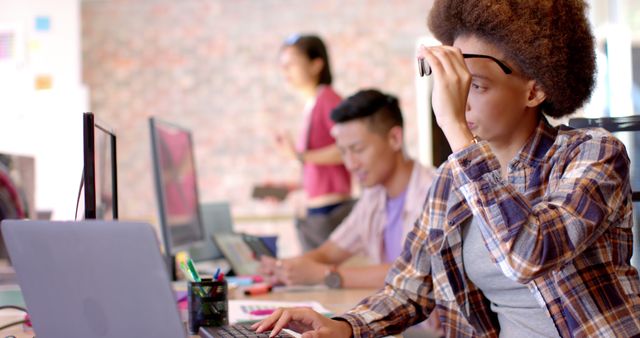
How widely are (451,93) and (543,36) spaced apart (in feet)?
0.73

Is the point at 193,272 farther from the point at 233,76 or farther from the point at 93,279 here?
the point at 233,76

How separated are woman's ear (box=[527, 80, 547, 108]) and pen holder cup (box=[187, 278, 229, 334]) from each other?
62 centimetres

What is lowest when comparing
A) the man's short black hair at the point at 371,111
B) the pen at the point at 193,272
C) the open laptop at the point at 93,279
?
the pen at the point at 193,272

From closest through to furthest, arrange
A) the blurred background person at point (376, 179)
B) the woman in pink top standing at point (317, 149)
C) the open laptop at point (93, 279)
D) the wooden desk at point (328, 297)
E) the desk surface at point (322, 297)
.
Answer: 1. the open laptop at point (93, 279)
2. the desk surface at point (322, 297)
3. the wooden desk at point (328, 297)
4. the blurred background person at point (376, 179)
5. the woman in pink top standing at point (317, 149)

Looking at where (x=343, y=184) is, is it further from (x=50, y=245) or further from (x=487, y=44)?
(x=50, y=245)

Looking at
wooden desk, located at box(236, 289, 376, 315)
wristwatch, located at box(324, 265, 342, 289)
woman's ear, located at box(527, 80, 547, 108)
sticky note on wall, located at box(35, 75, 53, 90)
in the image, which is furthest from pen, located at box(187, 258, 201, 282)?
sticky note on wall, located at box(35, 75, 53, 90)

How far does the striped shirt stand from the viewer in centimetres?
110

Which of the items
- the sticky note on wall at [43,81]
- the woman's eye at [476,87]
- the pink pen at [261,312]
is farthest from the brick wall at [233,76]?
the woman's eye at [476,87]

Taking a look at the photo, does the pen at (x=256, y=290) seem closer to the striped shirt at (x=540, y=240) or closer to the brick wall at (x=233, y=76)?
the striped shirt at (x=540, y=240)

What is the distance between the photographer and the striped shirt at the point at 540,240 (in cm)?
110

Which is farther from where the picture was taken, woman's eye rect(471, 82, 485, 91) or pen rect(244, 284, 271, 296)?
pen rect(244, 284, 271, 296)

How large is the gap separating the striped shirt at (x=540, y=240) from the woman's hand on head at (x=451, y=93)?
0.04m

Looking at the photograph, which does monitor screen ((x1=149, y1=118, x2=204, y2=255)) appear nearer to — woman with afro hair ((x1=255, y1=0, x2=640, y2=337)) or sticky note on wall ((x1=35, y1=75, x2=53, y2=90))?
woman with afro hair ((x1=255, y1=0, x2=640, y2=337))

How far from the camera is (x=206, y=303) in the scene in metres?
1.44
